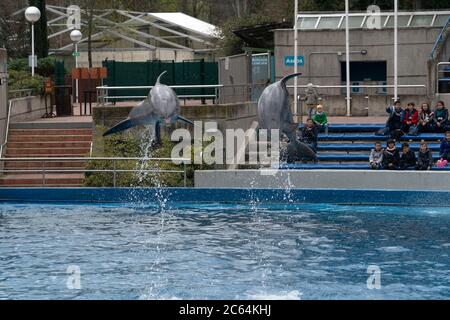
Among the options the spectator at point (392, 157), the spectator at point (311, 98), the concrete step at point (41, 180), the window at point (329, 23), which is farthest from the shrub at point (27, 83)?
the spectator at point (392, 157)

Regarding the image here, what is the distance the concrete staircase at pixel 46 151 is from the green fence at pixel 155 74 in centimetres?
483

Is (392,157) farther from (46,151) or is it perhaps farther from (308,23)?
(308,23)

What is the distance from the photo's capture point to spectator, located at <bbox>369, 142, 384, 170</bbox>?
1062 inches

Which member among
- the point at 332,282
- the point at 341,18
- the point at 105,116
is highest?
the point at 341,18

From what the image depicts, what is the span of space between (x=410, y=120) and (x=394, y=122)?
65cm

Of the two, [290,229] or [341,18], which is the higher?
[341,18]

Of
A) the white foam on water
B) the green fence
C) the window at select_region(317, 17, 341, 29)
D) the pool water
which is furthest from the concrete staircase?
the white foam on water

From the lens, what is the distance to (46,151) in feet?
99.6

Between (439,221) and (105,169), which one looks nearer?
(439,221)

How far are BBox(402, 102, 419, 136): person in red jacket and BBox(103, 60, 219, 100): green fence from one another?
7980 millimetres

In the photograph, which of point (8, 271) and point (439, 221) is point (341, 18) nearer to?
point (439, 221)

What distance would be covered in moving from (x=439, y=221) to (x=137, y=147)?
9.34m
